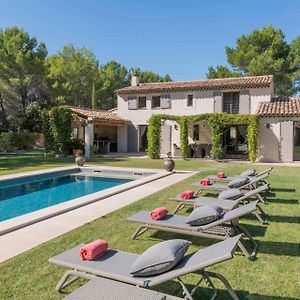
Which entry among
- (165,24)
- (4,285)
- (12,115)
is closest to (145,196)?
(4,285)

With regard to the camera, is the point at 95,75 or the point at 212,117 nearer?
the point at 212,117

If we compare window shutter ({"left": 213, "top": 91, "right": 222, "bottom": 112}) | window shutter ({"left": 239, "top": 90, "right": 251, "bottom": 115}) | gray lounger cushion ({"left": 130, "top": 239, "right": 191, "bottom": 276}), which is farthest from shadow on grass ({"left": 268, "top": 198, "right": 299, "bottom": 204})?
window shutter ({"left": 213, "top": 91, "right": 222, "bottom": 112})

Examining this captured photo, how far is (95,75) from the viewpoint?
43875 millimetres

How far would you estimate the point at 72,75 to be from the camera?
4106 cm

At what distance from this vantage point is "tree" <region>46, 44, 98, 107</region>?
39188mm

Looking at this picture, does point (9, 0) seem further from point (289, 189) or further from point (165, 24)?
point (289, 189)

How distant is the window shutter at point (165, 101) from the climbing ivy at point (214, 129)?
349 centimetres

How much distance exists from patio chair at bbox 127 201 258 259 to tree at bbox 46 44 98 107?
3511 cm

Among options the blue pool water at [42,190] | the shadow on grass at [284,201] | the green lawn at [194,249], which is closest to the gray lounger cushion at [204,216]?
the green lawn at [194,249]

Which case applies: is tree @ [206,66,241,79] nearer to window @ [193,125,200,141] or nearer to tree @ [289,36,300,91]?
tree @ [289,36,300,91]

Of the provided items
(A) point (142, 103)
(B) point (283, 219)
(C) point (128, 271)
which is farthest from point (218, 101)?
(C) point (128, 271)

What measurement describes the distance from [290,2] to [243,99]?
675cm

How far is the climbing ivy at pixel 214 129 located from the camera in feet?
68.8

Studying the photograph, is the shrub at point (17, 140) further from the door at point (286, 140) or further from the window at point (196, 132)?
the door at point (286, 140)
